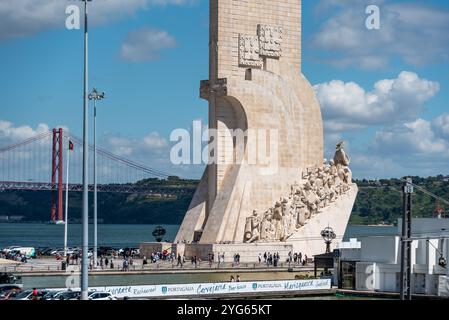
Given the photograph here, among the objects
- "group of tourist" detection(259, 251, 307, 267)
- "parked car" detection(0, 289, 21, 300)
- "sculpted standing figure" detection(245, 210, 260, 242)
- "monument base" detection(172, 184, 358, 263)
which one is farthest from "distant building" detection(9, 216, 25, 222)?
"parked car" detection(0, 289, 21, 300)

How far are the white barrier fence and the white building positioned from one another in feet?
3.14

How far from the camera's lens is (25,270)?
1378 inches

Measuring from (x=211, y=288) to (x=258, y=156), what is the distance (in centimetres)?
1609

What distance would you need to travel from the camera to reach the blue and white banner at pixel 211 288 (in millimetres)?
25438

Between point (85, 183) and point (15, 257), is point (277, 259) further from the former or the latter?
point (85, 183)

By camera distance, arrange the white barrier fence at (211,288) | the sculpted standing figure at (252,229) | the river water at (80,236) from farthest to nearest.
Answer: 1. the river water at (80,236)
2. the sculpted standing figure at (252,229)
3. the white barrier fence at (211,288)

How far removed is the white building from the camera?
27938mm

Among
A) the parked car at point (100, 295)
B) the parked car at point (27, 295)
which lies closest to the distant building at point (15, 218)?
the parked car at point (27, 295)

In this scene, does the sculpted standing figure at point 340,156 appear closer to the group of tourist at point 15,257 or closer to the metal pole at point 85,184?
the group of tourist at point 15,257

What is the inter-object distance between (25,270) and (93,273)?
101 inches

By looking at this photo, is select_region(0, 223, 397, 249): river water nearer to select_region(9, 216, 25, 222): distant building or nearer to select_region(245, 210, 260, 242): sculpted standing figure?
select_region(9, 216, 25, 222): distant building

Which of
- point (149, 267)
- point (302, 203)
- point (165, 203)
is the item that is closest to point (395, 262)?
point (149, 267)

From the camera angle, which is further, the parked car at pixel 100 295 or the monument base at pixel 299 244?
the monument base at pixel 299 244
